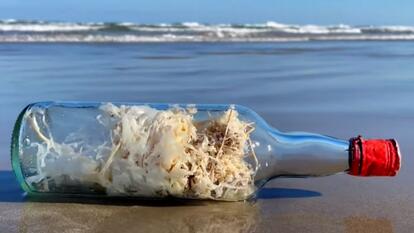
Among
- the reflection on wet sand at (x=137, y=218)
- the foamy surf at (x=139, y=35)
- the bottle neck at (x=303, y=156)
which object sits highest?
the bottle neck at (x=303, y=156)

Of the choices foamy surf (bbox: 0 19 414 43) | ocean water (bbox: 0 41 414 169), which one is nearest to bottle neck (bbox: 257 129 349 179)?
ocean water (bbox: 0 41 414 169)

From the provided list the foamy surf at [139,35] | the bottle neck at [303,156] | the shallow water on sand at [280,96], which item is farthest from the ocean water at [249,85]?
the foamy surf at [139,35]

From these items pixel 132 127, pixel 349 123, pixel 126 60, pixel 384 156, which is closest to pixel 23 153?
pixel 132 127

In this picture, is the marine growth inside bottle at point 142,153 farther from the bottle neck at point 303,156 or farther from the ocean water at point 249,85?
the ocean water at point 249,85

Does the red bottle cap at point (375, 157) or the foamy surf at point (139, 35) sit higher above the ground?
the red bottle cap at point (375, 157)

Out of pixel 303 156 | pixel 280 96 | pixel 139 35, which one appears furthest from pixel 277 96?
pixel 139 35

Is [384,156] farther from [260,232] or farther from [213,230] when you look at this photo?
[213,230]

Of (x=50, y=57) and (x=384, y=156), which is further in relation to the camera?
(x=50, y=57)
